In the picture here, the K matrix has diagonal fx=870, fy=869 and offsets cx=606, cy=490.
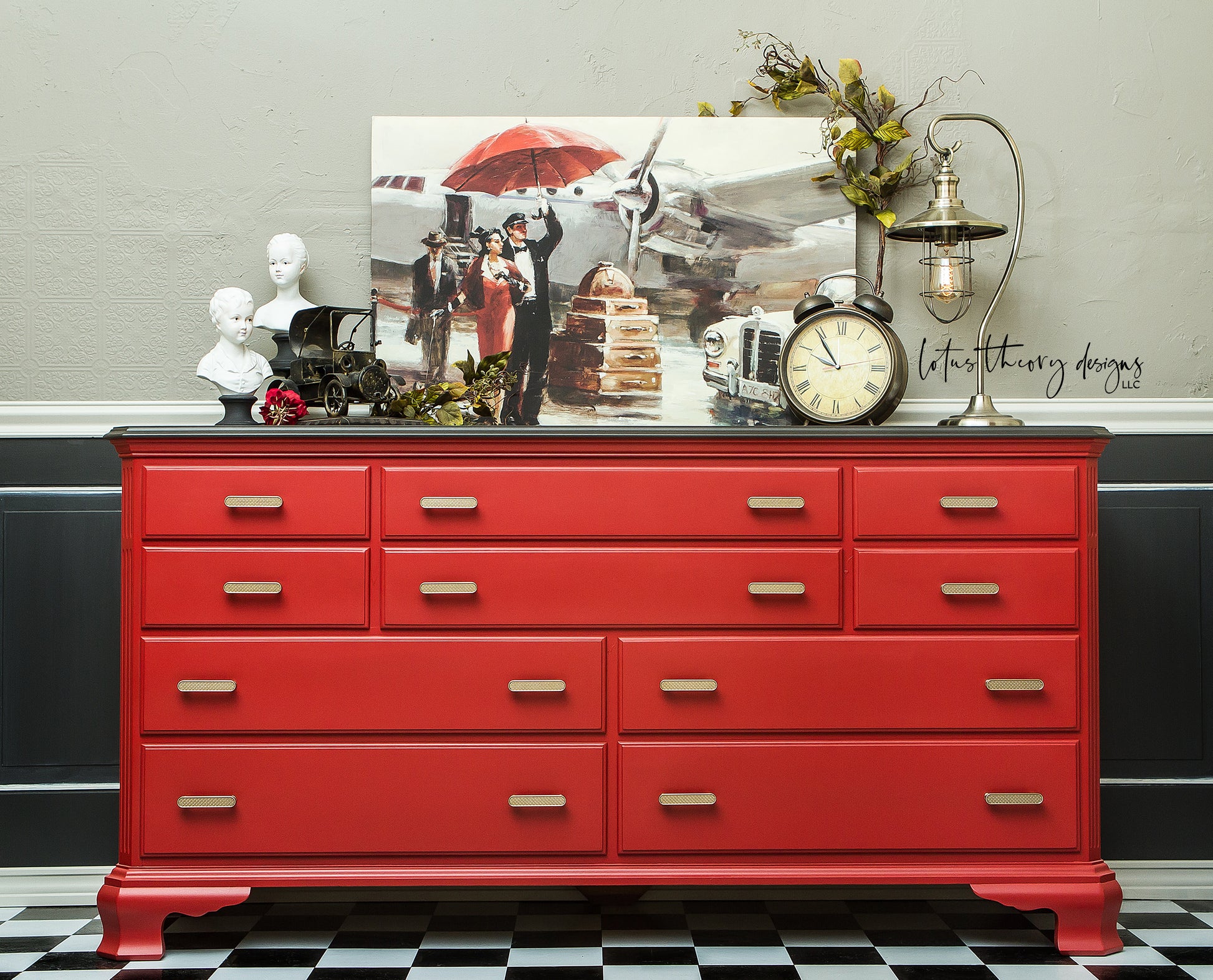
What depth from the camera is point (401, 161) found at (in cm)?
245

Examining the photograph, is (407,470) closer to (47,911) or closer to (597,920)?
(597,920)

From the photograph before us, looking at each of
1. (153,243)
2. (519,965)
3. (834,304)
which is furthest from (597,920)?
(153,243)

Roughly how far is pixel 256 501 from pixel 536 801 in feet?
2.94

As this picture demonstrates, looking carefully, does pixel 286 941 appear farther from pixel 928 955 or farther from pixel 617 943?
pixel 928 955

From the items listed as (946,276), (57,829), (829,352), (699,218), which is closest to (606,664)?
(829,352)

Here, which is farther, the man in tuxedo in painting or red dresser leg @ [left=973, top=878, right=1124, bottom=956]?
the man in tuxedo in painting

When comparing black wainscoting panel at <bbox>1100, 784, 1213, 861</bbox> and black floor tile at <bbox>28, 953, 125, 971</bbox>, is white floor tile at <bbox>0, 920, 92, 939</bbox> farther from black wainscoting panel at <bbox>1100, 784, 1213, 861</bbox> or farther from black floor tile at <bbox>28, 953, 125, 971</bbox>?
black wainscoting panel at <bbox>1100, 784, 1213, 861</bbox>

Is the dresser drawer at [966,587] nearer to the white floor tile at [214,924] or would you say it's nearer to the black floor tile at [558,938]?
the black floor tile at [558,938]

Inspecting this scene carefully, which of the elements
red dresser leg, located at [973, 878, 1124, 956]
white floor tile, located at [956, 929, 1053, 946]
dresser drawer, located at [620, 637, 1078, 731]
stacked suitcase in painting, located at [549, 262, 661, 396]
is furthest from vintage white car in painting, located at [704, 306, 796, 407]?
white floor tile, located at [956, 929, 1053, 946]

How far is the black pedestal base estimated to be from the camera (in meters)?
2.09

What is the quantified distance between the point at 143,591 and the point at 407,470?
629 mm

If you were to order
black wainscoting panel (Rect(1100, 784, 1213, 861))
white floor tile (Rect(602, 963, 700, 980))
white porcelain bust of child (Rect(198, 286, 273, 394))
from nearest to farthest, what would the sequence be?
white floor tile (Rect(602, 963, 700, 980)) → white porcelain bust of child (Rect(198, 286, 273, 394)) → black wainscoting panel (Rect(1100, 784, 1213, 861))

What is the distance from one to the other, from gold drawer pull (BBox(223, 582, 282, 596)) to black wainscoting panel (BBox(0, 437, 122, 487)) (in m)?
0.81

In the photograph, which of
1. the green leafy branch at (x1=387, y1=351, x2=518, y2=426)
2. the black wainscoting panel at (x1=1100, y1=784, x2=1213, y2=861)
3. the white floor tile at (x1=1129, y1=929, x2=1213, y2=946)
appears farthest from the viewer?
the black wainscoting panel at (x1=1100, y1=784, x2=1213, y2=861)
